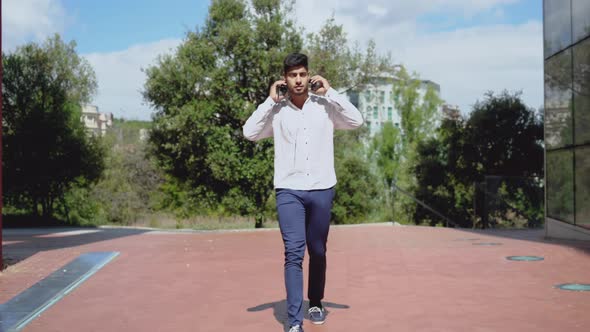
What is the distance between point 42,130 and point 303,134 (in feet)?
71.8

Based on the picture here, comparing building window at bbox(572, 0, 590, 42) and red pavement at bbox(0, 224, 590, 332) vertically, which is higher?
building window at bbox(572, 0, 590, 42)

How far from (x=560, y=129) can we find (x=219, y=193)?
11441 millimetres

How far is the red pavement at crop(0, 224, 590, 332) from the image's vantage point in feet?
17.3

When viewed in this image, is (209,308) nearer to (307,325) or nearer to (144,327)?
(144,327)

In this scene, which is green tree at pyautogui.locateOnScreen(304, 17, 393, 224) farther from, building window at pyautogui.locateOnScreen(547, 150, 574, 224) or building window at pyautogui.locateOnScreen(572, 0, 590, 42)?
building window at pyautogui.locateOnScreen(572, 0, 590, 42)

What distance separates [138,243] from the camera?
1373cm

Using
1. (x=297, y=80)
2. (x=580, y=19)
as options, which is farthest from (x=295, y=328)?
(x=580, y=19)

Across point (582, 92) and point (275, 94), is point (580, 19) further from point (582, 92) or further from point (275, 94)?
point (275, 94)

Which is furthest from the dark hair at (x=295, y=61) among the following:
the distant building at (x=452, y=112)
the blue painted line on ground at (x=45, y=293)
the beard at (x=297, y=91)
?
the distant building at (x=452, y=112)

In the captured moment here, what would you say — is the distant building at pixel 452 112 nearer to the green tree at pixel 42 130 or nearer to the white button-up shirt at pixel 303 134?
the green tree at pixel 42 130

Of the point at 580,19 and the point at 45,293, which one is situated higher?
the point at 580,19

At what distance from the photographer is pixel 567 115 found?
14.2 m

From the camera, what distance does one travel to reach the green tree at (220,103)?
21.5 m

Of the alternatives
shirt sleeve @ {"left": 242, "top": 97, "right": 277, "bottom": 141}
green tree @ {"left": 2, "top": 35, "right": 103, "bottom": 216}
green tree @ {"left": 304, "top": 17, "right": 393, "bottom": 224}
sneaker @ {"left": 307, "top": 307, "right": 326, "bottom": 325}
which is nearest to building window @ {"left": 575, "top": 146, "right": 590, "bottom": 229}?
sneaker @ {"left": 307, "top": 307, "right": 326, "bottom": 325}
